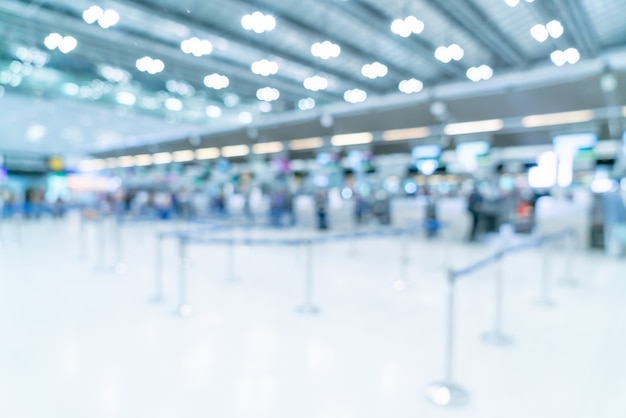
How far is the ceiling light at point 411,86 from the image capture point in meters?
11.4

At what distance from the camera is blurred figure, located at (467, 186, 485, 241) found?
9.72 meters

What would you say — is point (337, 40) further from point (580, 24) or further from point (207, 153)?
point (207, 153)

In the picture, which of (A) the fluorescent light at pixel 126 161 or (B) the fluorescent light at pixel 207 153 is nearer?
(B) the fluorescent light at pixel 207 153

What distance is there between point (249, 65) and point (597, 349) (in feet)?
34.4

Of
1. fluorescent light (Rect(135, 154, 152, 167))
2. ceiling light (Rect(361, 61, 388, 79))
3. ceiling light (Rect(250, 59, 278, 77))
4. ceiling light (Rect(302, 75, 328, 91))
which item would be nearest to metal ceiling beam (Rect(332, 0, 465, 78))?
ceiling light (Rect(361, 61, 388, 79))

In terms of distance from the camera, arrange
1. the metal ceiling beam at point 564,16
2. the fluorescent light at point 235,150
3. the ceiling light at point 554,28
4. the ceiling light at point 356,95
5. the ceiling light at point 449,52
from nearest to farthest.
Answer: the metal ceiling beam at point 564,16 → the ceiling light at point 554,28 → the ceiling light at point 449,52 → the ceiling light at point 356,95 → the fluorescent light at point 235,150

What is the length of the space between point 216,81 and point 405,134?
6.50 m

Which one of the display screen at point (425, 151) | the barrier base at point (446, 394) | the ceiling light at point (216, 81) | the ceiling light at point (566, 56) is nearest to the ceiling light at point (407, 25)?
the ceiling light at point (566, 56)

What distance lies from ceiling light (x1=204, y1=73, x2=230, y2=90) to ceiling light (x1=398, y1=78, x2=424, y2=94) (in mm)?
5593

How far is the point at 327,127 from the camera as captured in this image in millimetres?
13797

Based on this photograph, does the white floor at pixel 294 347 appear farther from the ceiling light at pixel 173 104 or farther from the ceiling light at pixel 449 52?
the ceiling light at pixel 173 104

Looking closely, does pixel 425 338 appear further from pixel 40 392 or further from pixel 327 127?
pixel 327 127

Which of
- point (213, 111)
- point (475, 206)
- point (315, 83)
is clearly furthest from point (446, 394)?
point (213, 111)

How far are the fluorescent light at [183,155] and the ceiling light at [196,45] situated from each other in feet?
35.7
